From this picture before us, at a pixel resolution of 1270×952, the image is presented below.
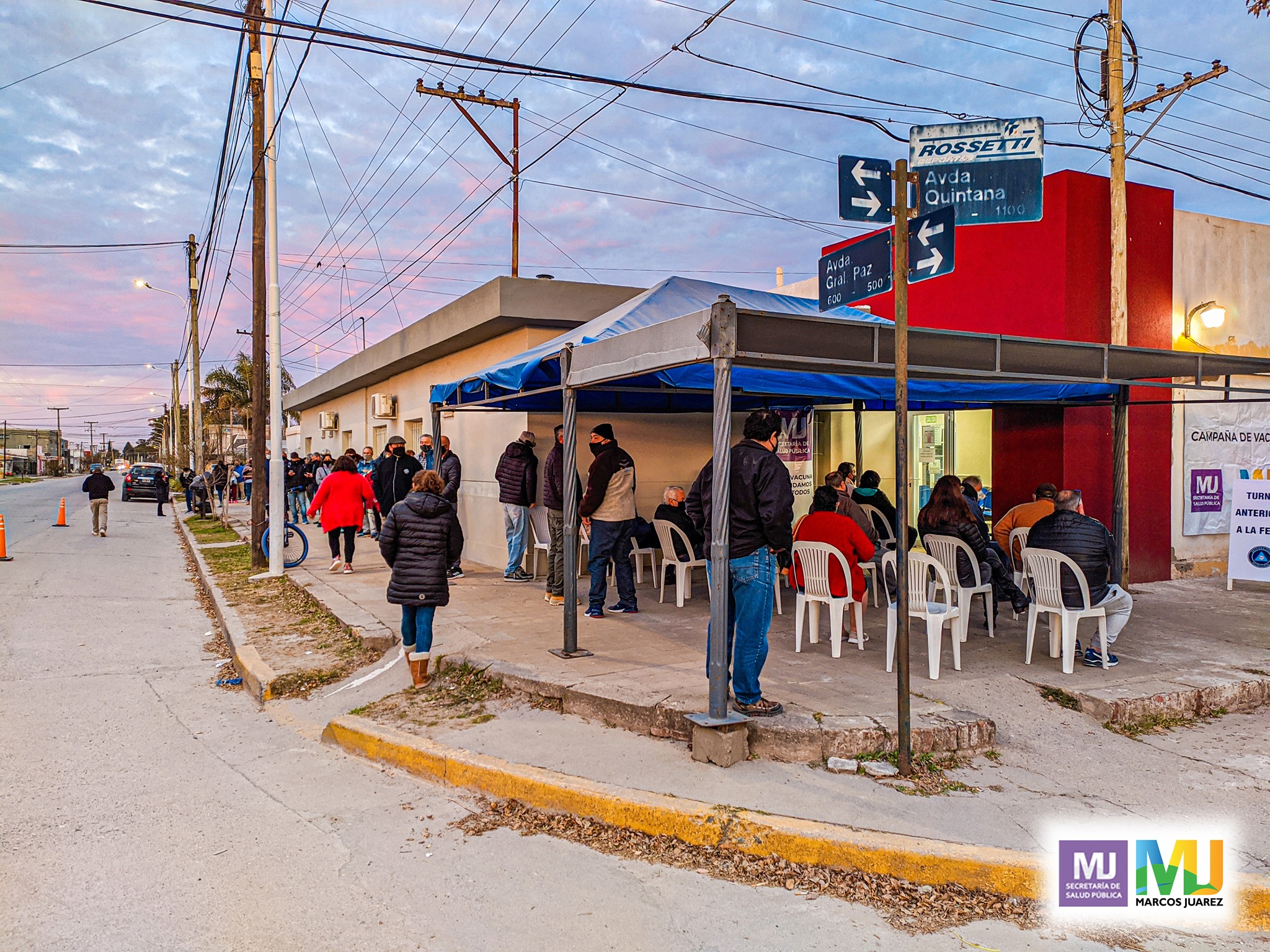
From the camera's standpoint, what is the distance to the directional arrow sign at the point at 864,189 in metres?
4.41

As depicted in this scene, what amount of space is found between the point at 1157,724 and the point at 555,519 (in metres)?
5.81

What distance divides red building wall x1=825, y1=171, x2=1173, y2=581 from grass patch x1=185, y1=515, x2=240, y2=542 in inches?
619

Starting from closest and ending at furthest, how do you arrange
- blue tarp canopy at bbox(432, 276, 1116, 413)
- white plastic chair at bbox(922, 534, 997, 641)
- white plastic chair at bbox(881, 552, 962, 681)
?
white plastic chair at bbox(881, 552, 962, 681)
white plastic chair at bbox(922, 534, 997, 641)
blue tarp canopy at bbox(432, 276, 1116, 413)

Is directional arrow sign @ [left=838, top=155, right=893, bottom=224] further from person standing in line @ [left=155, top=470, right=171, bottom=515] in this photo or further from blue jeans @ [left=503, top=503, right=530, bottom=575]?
person standing in line @ [left=155, top=470, right=171, bottom=515]

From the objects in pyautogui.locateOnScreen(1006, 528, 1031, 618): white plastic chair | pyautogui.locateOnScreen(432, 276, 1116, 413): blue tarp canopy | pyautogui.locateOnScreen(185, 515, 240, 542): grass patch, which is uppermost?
pyautogui.locateOnScreen(432, 276, 1116, 413): blue tarp canopy

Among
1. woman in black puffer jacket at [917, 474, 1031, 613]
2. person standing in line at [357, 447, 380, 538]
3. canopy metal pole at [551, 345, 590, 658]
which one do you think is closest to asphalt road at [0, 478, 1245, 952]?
canopy metal pole at [551, 345, 590, 658]

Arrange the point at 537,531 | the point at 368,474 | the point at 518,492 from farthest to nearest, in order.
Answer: the point at 368,474 → the point at 537,531 → the point at 518,492

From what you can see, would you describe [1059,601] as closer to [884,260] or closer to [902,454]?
[902,454]

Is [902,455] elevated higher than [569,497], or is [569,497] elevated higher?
[902,455]

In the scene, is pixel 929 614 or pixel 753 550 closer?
pixel 753 550

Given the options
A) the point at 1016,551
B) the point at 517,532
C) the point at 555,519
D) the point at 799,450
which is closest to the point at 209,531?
the point at 517,532

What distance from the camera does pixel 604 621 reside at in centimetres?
804

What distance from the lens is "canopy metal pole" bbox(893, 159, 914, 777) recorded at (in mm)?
4324

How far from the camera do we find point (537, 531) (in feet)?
36.0
